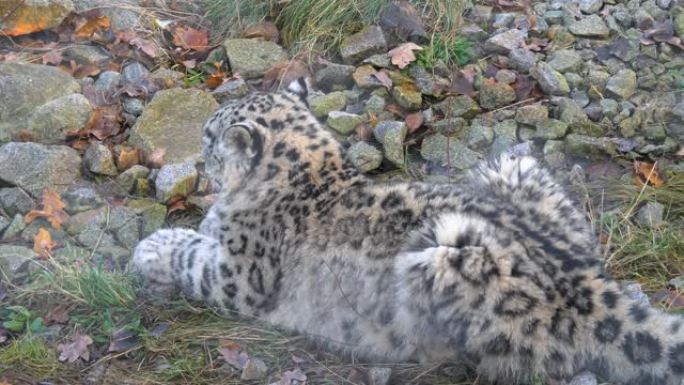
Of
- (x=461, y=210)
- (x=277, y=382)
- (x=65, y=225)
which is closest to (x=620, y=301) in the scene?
(x=461, y=210)

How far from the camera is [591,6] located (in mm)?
8125

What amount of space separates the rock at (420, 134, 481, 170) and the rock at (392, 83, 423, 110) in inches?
14.8

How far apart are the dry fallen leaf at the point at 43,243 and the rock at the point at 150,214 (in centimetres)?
59

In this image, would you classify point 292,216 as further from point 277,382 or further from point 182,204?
point 182,204

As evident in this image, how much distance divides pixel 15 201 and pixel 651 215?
414 cm

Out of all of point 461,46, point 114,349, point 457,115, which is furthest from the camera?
point 461,46

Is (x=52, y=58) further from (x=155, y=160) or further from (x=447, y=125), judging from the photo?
(x=447, y=125)

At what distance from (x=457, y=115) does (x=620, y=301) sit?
298cm

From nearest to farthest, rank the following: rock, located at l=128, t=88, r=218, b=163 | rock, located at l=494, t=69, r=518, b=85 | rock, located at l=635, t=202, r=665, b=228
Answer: rock, located at l=635, t=202, r=665, b=228 → rock, located at l=128, t=88, r=218, b=163 → rock, located at l=494, t=69, r=518, b=85

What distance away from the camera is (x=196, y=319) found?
551 centimetres

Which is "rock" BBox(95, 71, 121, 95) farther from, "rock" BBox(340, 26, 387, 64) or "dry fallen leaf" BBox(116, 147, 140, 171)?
"rock" BBox(340, 26, 387, 64)

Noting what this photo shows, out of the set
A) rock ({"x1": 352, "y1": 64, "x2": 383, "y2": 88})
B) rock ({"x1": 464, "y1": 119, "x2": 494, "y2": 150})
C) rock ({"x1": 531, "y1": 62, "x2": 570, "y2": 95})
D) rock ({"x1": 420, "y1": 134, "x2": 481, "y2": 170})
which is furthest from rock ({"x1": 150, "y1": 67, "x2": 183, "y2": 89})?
rock ({"x1": 531, "y1": 62, "x2": 570, "y2": 95})

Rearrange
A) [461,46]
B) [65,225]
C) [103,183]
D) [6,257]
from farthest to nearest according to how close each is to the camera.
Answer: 1. [461,46]
2. [103,183]
3. [65,225]
4. [6,257]

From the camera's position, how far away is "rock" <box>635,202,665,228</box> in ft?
19.9
